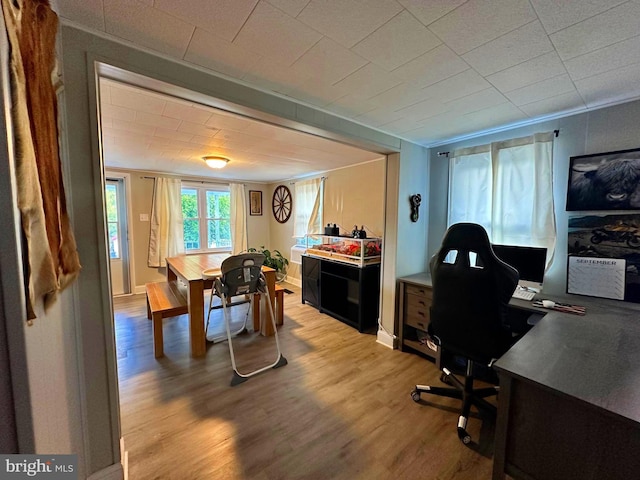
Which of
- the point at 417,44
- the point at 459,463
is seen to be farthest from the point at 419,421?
the point at 417,44

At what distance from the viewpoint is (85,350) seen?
128 centimetres

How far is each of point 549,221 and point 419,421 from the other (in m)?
1.92

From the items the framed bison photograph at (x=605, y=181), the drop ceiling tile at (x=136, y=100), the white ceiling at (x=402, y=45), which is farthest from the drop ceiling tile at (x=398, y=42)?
the framed bison photograph at (x=605, y=181)

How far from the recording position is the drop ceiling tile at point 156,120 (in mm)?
2152

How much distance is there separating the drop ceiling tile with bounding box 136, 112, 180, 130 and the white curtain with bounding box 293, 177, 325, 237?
8.91 feet

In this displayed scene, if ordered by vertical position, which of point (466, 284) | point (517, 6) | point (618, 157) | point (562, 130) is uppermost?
point (517, 6)

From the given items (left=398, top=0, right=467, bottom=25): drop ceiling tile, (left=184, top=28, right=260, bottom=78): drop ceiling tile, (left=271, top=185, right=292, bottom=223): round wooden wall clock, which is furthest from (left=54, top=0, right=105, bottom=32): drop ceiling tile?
(left=271, top=185, right=292, bottom=223): round wooden wall clock

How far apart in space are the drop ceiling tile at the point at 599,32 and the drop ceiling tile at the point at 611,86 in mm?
403

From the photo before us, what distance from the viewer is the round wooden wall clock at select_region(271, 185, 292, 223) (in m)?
5.59

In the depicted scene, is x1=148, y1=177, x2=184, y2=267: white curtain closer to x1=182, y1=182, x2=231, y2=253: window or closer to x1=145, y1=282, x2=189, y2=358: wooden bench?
x1=182, y1=182, x2=231, y2=253: window

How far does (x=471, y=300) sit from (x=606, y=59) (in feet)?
4.86

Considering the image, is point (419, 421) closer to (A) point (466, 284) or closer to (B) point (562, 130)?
(A) point (466, 284)

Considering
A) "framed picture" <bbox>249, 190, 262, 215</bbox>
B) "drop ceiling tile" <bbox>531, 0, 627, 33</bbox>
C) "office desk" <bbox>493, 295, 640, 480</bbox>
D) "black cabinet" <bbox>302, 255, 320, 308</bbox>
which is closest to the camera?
"office desk" <bbox>493, 295, 640, 480</bbox>

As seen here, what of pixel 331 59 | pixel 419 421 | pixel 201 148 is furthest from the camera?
pixel 201 148
